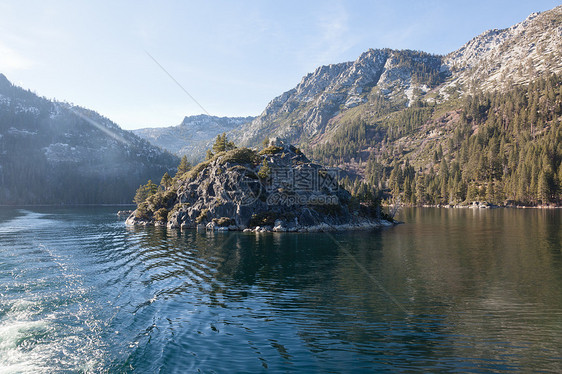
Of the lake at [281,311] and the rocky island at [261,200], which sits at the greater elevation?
the rocky island at [261,200]

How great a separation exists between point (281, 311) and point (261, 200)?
215 feet

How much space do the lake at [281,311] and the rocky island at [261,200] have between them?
118 feet

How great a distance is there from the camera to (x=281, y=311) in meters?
26.2

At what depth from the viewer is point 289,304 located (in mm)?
27875

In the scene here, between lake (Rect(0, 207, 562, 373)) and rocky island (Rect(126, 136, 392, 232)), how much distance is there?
118 ft

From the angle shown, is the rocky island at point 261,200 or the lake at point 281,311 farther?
the rocky island at point 261,200

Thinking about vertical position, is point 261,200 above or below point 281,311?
above

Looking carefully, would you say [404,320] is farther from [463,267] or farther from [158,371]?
[463,267]

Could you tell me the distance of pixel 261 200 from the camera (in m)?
91.2

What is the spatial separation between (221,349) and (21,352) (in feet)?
42.4

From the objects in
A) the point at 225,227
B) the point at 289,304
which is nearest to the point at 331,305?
the point at 289,304

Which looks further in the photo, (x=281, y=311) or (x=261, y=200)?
(x=261, y=200)

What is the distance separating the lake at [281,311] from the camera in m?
18.0

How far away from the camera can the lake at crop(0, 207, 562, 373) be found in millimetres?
18016
